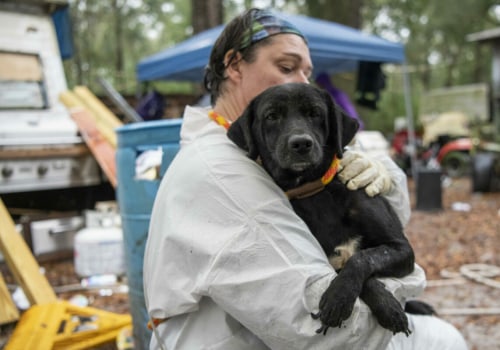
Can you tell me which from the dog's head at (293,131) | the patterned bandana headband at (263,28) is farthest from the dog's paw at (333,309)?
the patterned bandana headband at (263,28)

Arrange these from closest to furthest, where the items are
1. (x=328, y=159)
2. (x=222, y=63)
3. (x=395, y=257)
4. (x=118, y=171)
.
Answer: (x=395, y=257) < (x=328, y=159) < (x=222, y=63) < (x=118, y=171)

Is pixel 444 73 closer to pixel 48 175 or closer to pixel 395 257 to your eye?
pixel 48 175

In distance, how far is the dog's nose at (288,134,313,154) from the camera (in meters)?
1.91

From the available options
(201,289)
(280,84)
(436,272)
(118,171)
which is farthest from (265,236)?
(436,272)

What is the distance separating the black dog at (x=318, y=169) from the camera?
194 centimetres

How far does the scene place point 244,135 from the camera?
1982 millimetres

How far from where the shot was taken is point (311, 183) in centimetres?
202

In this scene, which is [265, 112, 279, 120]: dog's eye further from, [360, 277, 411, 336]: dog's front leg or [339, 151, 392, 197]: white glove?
[360, 277, 411, 336]: dog's front leg

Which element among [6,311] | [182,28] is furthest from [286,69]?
[182,28]

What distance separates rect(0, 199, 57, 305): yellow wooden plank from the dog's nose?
8.56 ft

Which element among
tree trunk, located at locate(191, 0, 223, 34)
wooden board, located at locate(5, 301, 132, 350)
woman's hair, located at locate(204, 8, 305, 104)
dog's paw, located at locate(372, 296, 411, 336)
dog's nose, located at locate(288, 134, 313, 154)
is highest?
tree trunk, located at locate(191, 0, 223, 34)

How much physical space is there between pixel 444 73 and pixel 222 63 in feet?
147

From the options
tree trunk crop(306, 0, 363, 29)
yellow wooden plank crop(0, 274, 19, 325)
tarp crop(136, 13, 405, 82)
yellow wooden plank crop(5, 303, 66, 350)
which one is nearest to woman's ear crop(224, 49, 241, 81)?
yellow wooden plank crop(5, 303, 66, 350)

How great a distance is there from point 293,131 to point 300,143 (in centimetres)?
8
